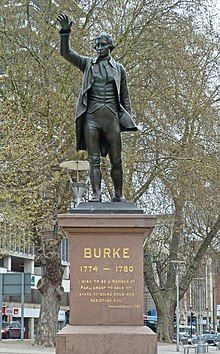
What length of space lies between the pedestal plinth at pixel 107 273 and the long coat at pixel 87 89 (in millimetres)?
1681

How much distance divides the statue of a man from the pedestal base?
238 cm

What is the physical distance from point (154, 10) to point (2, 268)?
32775mm

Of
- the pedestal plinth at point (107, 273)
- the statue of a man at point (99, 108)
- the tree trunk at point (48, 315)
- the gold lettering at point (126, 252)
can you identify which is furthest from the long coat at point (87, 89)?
the tree trunk at point (48, 315)

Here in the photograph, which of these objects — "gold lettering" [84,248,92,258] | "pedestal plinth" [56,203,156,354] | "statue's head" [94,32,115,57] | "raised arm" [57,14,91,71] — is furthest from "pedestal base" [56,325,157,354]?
"statue's head" [94,32,115,57]

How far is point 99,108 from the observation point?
499 inches

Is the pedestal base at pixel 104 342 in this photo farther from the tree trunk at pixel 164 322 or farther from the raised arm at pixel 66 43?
the tree trunk at pixel 164 322

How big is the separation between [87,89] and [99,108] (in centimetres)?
36

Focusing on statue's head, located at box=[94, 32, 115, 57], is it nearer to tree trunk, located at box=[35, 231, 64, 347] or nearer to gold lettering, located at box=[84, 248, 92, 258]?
gold lettering, located at box=[84, 248, 92, 258]

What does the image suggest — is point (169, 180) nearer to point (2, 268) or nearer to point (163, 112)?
point (163, 112)

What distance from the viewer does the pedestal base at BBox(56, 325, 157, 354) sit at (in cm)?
1112

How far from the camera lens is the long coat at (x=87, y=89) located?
1267 cm

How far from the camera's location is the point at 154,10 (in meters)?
28.0

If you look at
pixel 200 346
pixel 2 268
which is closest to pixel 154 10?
pixel 200 346

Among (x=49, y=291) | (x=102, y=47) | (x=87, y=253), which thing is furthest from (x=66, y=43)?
(x=49, y=291)
